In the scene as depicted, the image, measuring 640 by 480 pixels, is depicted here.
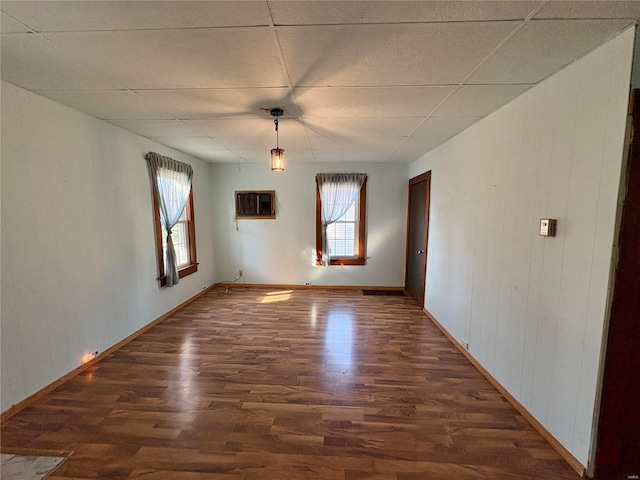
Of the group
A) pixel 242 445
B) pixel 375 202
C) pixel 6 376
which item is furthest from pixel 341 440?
pixel 375 202

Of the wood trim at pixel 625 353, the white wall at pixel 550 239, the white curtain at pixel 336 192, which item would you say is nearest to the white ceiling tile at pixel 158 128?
the white curtain at pixel 336 192

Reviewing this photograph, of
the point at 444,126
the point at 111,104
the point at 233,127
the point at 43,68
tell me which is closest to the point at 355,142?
the point at 444,126

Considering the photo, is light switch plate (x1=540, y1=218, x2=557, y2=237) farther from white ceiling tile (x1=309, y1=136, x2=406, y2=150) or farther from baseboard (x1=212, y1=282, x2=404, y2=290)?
baseboard (x1=212, y1=282, x2=404, y2=290)

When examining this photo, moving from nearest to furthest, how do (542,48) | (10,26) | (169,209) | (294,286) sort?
(10,26) < (542,48) < (169,209) < (294,286)

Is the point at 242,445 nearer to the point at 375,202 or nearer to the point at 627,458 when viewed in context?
the point at 627,458

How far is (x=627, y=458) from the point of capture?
1.39m

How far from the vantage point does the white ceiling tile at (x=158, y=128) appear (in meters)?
2.60

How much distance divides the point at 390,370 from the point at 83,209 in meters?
3.22

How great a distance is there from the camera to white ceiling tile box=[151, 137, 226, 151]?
3205 mm

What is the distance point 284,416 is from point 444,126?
3008 mm

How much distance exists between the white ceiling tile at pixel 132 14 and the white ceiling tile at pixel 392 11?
0.13 m

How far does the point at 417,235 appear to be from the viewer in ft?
14.1

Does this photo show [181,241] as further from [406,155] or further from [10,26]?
[406,155]

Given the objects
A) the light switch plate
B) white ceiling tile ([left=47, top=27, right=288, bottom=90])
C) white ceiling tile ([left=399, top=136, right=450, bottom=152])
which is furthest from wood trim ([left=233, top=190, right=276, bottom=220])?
the light switch plate
